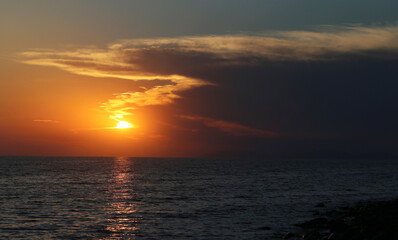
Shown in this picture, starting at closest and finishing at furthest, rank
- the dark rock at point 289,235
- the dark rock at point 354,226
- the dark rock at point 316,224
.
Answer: the dark rock at point 354,226 < the dark rock at point 289,235 < the dark rock at point 316,224

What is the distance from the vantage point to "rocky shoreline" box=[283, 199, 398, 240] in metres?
29.0

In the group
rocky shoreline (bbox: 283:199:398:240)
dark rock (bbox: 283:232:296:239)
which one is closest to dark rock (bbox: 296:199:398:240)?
rocky shoreline (bbox: 283:199:398:240)

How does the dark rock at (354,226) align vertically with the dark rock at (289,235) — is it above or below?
above

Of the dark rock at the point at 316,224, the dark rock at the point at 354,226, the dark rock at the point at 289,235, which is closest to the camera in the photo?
the dark rock at the point at 354,226

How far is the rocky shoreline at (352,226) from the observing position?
95.1 feet

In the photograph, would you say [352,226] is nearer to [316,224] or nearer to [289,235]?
[316,224]

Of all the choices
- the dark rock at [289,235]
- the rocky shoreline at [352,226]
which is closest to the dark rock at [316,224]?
the rocky shoreline at [352,226]

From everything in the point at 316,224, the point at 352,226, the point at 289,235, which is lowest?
the point at 289,235

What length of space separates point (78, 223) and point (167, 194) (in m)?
30.6

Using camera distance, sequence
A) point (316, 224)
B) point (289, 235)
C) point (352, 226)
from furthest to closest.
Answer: point (316, 224) → point (352, 226) → point (289, 235)

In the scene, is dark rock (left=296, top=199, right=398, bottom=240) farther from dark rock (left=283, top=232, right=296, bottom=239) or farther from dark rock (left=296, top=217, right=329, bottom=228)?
dark rock (left=283, top=232, right=296, bottom=239)

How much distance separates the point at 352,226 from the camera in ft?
121

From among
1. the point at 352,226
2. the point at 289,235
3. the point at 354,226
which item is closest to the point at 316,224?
the point at 352,226

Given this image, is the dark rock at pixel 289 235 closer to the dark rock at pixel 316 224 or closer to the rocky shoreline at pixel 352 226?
the rocky shoreline at pixel 352 226
